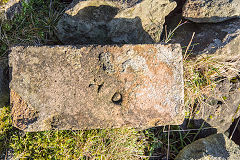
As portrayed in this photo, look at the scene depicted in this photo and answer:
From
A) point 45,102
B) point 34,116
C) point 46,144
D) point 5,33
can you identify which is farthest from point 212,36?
point 5,33

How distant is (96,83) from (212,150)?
2.08m

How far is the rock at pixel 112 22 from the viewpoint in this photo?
8.05 ft

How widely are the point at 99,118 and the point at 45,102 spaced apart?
1.99ft

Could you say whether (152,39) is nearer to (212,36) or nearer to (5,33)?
(212,36)

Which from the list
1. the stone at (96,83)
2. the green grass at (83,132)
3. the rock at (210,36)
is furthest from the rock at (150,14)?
the stone at (96,83)

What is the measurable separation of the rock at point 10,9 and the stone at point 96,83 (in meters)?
1.12

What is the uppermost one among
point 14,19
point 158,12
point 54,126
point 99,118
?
point 158,12

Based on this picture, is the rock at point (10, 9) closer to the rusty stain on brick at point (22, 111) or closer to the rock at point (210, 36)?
the rusty stain on brick at point (22, 111)

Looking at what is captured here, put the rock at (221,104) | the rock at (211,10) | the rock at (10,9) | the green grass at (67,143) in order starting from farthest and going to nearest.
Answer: the rock at (221,104), the rock at (10,9), the green grass at (67,143), the rock at (211,10)

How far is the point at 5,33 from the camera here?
2.99 m

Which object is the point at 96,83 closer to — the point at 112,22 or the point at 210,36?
the point at 112,22

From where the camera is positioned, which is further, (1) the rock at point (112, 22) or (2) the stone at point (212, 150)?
(2) the stone at point (212, 150)

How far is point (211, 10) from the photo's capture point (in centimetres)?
265

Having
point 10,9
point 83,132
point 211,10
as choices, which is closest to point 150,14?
point 211,10
